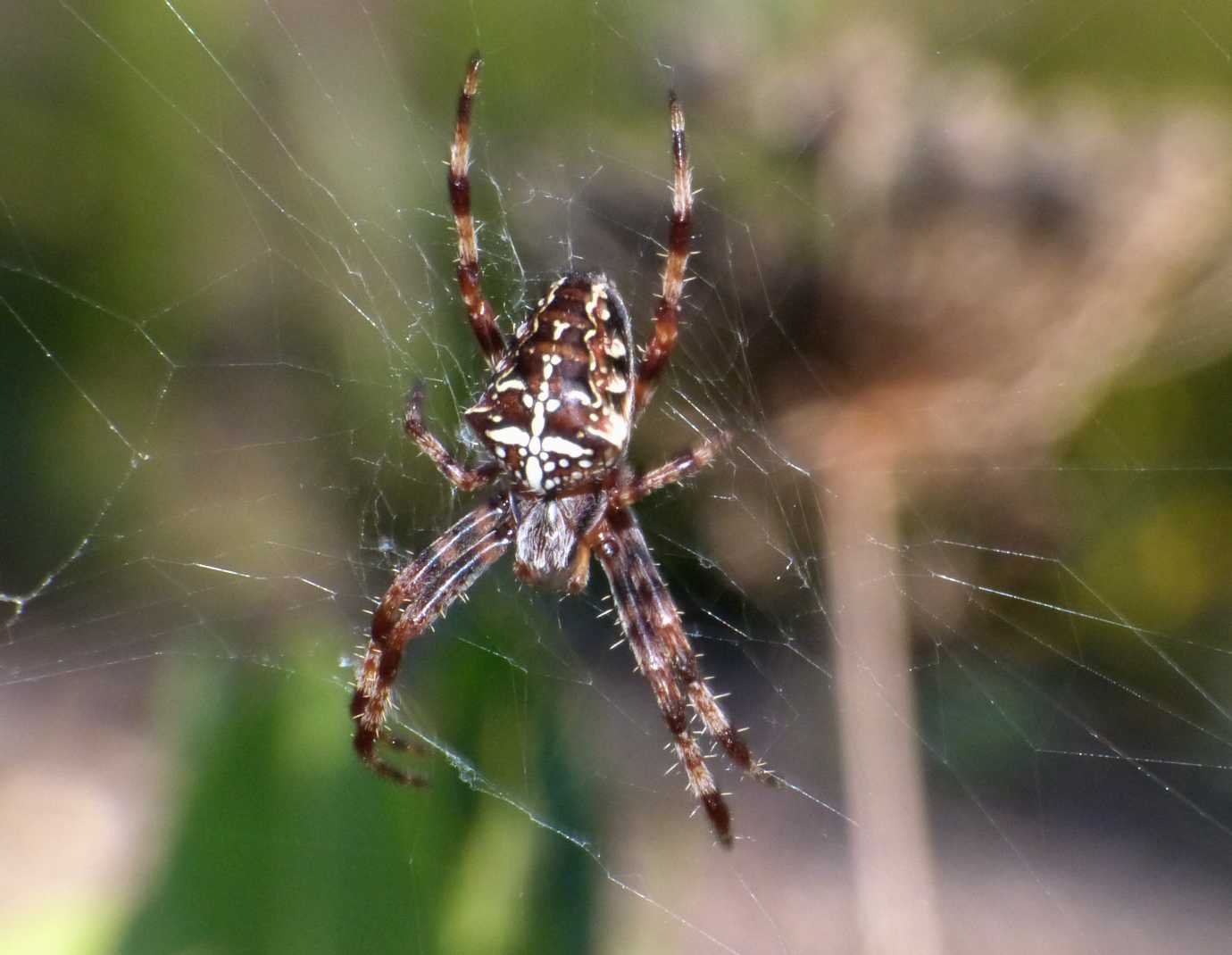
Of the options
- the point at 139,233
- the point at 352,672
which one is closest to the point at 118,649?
the point at 139,233

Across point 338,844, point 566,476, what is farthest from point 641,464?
point 338,844

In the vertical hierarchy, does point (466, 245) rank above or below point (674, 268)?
above

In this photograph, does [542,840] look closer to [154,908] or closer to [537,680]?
[537,680]

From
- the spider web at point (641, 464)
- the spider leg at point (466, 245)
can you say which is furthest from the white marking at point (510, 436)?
the spider web at point (641, 464)

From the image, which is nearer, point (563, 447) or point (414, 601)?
point (563, 447)

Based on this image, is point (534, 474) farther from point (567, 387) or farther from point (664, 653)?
point (664, 653)

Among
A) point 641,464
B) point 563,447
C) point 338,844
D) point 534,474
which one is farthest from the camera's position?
point 641,464

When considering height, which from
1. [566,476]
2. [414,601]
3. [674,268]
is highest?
[674,268]
